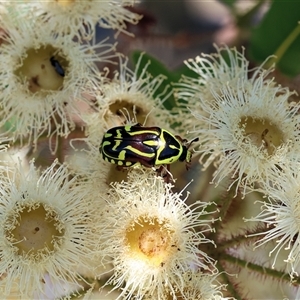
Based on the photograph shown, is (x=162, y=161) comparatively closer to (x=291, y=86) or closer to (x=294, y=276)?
(x=294, y=276)

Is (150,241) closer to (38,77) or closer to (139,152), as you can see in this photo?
(139,152)

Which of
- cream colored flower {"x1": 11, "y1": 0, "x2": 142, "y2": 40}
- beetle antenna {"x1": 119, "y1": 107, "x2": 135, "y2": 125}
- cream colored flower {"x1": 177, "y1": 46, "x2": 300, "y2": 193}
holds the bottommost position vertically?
beetle antenna {"x1": 119, "y1": 107, "x2": 135, "y2": 125}

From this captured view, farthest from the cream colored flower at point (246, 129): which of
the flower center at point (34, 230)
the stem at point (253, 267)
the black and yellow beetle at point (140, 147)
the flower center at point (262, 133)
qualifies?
the flower center at point (34, 230)

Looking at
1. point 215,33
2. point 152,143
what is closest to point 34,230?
point 152,143

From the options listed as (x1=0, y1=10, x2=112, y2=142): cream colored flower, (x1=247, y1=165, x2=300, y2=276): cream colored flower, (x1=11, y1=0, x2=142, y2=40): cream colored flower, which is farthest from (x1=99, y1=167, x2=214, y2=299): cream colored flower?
(x1=11, y1=0, x2=142, y2=40): cream colored flower

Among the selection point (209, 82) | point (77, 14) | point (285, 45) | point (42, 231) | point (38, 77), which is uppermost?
point (285, 45)

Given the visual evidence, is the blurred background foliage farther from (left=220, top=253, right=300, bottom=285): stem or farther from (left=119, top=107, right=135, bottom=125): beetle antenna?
(left=220, top=253, right=300, bottom=285): stem

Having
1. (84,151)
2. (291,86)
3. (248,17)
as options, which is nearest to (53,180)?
(84,151)
